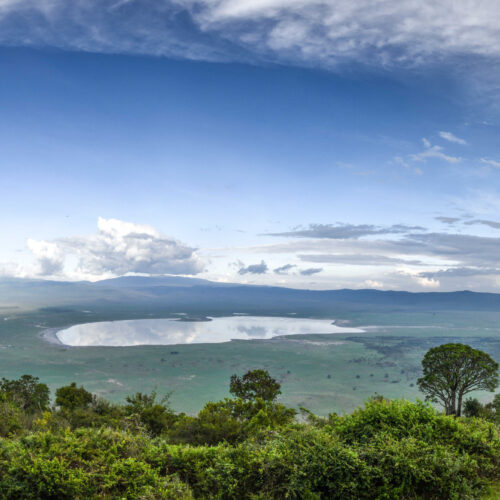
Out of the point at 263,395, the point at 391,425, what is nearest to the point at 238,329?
the point at 263,395

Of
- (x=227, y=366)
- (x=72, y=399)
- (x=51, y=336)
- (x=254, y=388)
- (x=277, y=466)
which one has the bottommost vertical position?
(x=51, y=336)

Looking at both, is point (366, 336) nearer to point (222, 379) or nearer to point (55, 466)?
point (222, 379)

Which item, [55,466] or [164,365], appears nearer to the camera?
[55,466]

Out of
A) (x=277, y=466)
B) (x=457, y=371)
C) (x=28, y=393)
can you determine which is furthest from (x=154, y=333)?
(x=277, y=466)

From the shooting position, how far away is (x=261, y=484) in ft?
26.0

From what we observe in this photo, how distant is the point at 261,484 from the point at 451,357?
23.0 m

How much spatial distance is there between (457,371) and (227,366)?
45.6m

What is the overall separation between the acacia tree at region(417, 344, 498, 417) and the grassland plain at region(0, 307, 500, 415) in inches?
664

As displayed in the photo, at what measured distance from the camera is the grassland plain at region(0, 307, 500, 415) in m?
50.1

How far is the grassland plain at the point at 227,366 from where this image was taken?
50.1m

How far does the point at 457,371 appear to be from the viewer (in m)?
26.5

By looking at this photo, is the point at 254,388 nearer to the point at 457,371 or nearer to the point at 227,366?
the point at 457,371

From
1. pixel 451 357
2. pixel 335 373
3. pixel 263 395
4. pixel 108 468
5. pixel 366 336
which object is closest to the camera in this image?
pixel 108 468

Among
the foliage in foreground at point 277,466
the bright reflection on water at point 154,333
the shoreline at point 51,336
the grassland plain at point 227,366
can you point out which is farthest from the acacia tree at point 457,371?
the shoreline at point 51,336
